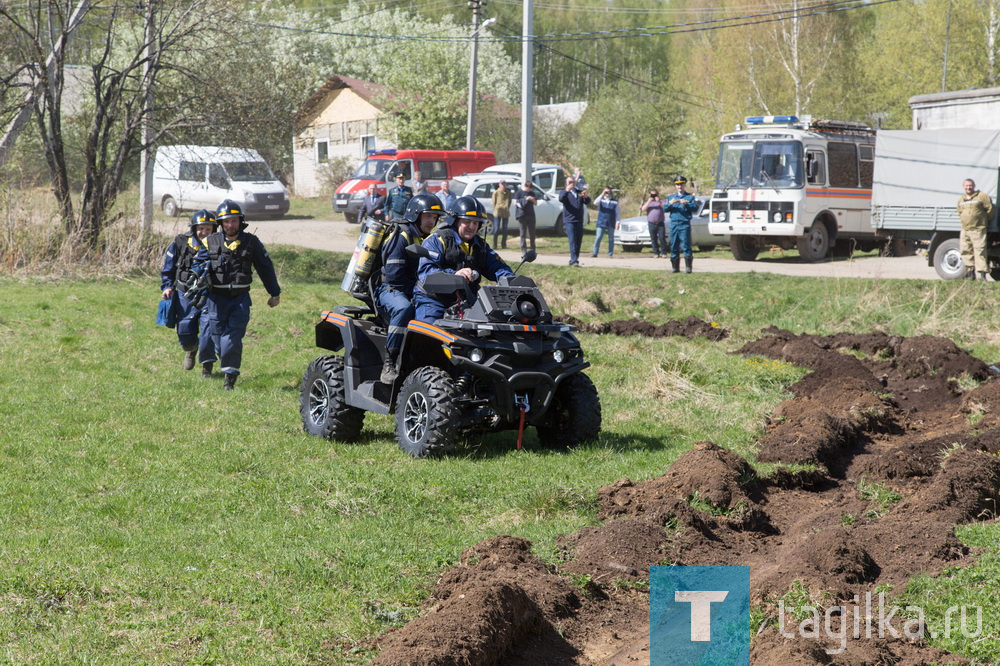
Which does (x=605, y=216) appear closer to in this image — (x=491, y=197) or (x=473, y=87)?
(x=491, y=197)

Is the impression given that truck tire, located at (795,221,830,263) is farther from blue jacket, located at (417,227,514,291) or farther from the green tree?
blue jacket, located at (417,227,514,291)

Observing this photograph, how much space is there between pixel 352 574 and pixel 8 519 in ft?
7.20

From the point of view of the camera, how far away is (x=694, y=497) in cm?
693

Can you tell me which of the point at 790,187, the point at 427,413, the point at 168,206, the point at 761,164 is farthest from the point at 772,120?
the point at 168,206

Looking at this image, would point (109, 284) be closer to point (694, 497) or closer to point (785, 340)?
point (785, 340)

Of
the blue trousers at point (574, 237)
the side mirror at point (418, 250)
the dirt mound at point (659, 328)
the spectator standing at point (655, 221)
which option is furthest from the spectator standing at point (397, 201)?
the side mirror at point (418, 250)

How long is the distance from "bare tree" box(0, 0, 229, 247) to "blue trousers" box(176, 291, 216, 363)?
9517 mm

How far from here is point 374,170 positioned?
34.1 meters

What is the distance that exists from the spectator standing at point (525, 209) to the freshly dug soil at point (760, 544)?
15591mm

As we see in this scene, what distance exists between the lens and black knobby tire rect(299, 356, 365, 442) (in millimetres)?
8664

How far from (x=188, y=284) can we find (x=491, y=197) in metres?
19.0

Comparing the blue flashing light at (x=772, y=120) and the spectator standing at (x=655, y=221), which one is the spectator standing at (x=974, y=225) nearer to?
the blue flashing light at (x=772, y=120)

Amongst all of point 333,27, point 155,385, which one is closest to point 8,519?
point 155,385

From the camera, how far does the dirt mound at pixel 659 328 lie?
1559 centimetres
